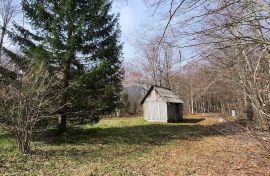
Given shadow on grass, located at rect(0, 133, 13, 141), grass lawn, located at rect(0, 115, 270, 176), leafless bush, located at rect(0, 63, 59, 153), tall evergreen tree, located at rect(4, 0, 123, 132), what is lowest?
grass lawn, located at rect(0, 115, 270, 176)

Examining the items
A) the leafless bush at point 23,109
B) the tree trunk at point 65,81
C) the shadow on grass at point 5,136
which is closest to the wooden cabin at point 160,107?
the tree trunk at point 65,81

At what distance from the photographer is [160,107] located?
28938 mm

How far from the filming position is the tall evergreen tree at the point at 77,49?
15.2 meters

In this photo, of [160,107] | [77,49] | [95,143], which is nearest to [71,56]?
[77,49]

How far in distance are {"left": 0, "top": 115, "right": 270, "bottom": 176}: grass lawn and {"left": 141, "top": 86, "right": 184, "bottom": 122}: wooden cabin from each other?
1205cm

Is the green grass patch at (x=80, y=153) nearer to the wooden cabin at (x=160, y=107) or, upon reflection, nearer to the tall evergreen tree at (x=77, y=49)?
the tall evergreen tree at (x=77, y=49)

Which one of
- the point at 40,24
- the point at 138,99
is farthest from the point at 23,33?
the point at 138,99

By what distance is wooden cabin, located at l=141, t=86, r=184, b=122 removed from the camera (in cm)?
2850

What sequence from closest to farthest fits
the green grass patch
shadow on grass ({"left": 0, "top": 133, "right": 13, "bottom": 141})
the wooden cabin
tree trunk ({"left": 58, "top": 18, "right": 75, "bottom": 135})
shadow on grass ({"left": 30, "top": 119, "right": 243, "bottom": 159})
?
1. the green grass patch
2. shadow on grass ({"left": 30, "top": 119, "right": 243, "bottom": 159})
3. shadow on grass ({"left": 0, "top": 133, "right": 13, "bottom": 141})
4. tree trunk ({"left": 58, "top": 18, "right": 75, "bottom": 135})
5. the wooden cabin

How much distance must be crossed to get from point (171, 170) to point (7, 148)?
672cm

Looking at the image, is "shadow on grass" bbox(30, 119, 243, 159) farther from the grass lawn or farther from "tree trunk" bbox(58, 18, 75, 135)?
"tree trunk" bbox(58, 18, 75, 135)

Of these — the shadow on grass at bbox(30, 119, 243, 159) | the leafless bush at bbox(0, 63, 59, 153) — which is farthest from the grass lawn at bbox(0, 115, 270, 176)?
the leafless bush at bbox(0, 63, 59, 153)

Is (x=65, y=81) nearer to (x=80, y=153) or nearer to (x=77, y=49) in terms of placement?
(x=77, y=49)

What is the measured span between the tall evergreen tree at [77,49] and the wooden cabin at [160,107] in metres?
12.4
